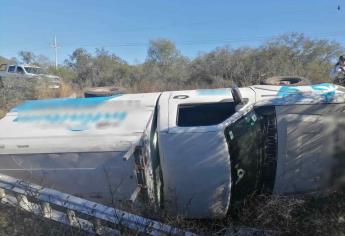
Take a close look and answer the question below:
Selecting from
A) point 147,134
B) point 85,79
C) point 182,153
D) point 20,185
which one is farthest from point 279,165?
point 85,79

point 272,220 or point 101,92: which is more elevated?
point 101,92

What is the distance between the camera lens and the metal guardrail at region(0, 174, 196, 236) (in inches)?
127

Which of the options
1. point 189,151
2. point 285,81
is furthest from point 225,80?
point 189,151

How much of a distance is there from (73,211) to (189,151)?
1.28 metres

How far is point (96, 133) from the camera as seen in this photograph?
3947mm

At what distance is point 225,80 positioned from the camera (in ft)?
46.5

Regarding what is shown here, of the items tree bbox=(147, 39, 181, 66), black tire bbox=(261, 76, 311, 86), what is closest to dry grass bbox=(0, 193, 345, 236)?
black tire bbox=(261, 76, 311, 86)

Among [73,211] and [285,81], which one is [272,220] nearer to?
[73,211]

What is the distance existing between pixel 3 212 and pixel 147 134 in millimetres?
1648

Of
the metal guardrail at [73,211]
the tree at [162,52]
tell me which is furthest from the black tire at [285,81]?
the tree at [162,52]

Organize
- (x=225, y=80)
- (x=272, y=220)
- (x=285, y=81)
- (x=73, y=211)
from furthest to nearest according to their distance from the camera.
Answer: (x=225, y=80)
(x=285, y=81)
(x=73, y=211)
(x=272, y=220)

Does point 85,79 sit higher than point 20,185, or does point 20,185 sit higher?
point 85,79

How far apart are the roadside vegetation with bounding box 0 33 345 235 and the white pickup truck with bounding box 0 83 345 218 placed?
1.04 ft

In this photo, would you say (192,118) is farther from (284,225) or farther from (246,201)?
(284,225)
